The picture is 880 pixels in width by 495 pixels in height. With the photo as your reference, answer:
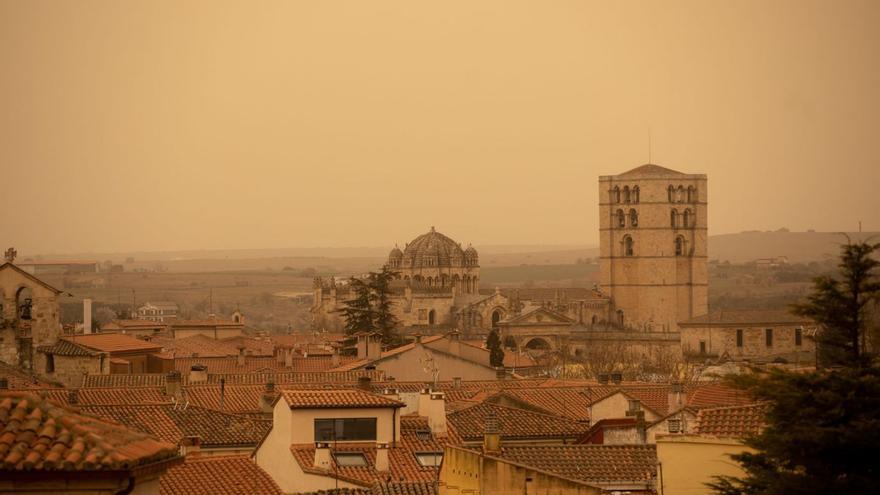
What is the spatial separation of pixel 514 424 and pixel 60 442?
2561cm

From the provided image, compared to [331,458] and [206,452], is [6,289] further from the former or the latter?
[331,458]

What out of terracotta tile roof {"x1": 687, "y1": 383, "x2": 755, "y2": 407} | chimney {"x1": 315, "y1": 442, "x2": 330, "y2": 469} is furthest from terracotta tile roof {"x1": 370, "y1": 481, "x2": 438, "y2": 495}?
terracotta tile roof {"x1": 687, "y1": 383, "x2": 755, "y2": 407}

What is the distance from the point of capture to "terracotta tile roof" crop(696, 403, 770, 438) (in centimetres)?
2161

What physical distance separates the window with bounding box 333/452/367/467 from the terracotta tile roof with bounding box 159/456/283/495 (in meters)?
3.47

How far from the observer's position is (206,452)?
104 feet

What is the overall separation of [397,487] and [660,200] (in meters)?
133

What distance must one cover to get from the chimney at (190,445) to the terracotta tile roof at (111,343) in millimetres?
25878

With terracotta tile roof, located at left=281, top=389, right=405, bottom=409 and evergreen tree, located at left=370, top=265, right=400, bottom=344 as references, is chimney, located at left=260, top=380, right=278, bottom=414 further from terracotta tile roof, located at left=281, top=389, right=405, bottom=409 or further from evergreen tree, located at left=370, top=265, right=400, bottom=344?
evergreen tree, located at left=370, top=265, right=400, bottom=344

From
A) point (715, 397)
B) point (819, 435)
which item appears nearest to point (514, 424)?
point (715, 397)

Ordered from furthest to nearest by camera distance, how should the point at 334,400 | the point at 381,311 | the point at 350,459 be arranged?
the point at 381,311
the point at 334,400
the point at 350,459

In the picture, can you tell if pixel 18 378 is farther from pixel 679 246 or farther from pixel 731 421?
pixel 679 246

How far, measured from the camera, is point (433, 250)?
164 meters

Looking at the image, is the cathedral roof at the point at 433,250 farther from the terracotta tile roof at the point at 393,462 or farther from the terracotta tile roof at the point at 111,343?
the terracotta tile roof at the point at 393,462

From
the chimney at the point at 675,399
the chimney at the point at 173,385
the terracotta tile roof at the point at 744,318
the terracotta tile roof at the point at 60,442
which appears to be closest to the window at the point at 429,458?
the chimney at the point at 675,399
